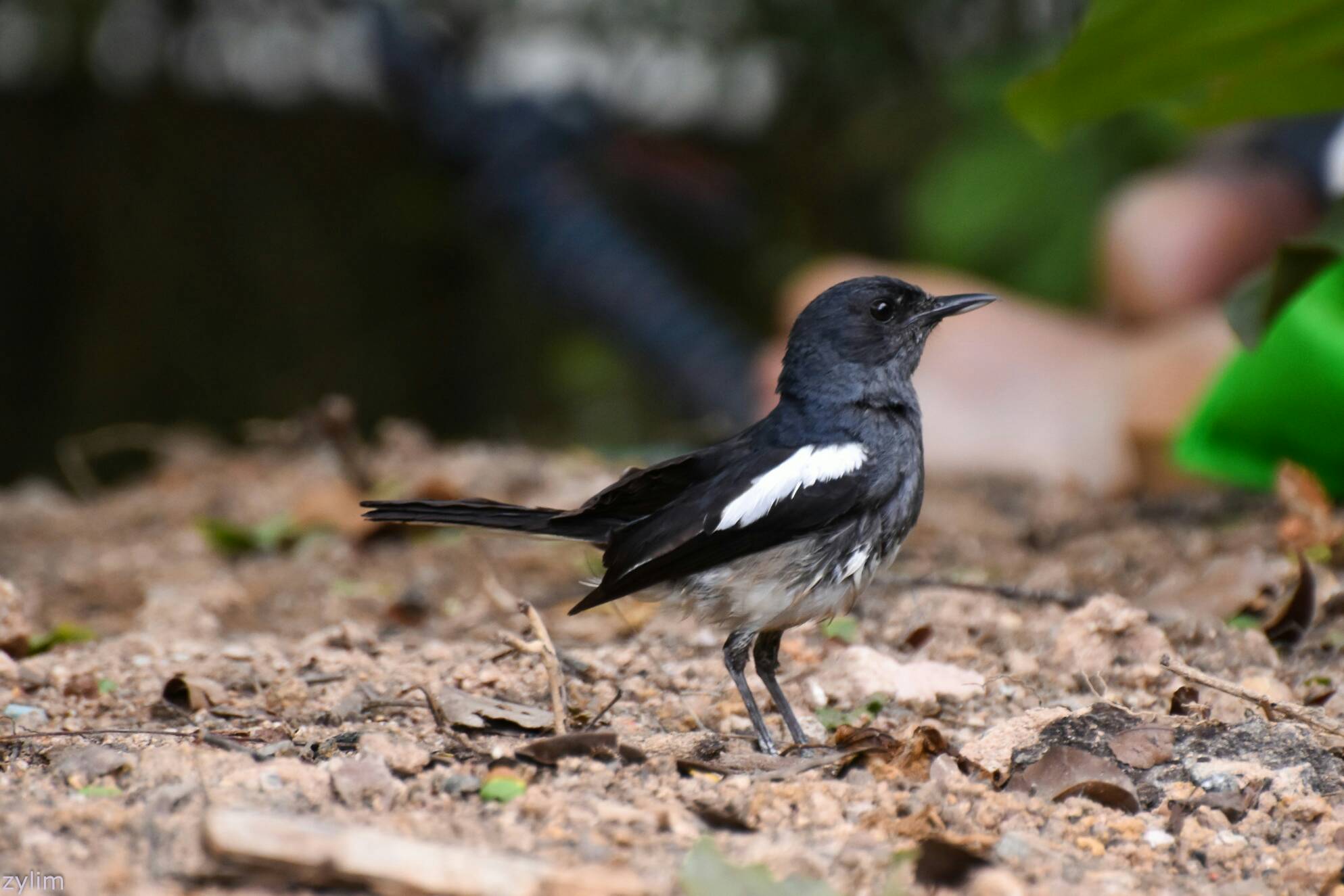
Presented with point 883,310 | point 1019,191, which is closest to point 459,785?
point 883,310

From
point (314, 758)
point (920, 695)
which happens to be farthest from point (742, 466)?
point (314, 758)

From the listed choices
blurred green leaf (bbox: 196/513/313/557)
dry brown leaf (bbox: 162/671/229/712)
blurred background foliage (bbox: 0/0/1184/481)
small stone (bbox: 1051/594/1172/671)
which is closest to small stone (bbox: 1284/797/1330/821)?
small stone (bbox: 1051/594/1172/671)

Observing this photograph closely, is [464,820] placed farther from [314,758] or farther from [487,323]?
[487,323]

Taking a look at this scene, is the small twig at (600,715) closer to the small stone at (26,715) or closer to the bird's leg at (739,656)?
the bird's leg at (739,656)

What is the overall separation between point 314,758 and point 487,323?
7.92 meters

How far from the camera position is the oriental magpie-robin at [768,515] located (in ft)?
9.60

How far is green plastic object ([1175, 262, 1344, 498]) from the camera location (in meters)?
4.48

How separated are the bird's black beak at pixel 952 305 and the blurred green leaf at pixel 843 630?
29.6 inches

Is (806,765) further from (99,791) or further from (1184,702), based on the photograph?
(99,791)

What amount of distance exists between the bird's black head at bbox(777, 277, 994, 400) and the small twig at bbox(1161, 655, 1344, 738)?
969mm

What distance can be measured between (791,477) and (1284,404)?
2.35 m

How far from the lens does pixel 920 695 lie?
9.73ft

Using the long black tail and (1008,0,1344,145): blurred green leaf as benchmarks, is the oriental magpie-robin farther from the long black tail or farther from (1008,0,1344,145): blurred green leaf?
(1008,0,1344,145): blurred green leaf

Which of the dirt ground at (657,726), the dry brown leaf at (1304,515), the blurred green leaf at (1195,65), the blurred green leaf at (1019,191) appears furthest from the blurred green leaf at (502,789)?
the blurred green leaf at (1019,191)
